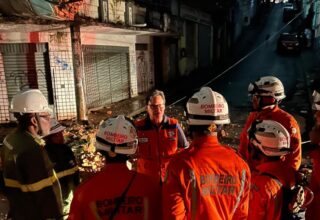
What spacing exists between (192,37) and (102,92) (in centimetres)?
1360

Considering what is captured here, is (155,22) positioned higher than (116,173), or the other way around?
(155,22)

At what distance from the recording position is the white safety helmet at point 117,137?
2518mm

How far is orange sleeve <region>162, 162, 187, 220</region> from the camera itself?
2424 millimetres

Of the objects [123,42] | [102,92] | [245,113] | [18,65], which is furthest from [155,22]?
[18,65]

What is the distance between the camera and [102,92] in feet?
46.9

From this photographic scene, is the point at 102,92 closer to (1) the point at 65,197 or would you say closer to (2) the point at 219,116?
(1) the point at 65,197

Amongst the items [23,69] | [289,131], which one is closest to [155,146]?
[289,131]

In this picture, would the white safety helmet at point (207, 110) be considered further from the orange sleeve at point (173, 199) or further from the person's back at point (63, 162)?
the person's back at point (63, 162)

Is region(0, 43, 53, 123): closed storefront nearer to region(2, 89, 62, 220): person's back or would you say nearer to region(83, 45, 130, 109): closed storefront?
region(83, 45, 130, 109): closed storefront

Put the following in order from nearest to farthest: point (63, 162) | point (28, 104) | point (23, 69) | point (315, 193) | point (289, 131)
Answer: point (28, 104) < point (63, 162) < point (315, 193) < point (289, 131) < point (23, 69)

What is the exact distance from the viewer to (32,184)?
311 centimetres

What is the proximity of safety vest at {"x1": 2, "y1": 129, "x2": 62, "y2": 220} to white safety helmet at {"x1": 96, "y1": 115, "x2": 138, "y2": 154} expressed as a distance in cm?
83

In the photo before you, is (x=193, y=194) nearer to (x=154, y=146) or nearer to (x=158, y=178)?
(x=158, y=178)

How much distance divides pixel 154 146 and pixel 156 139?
0.33ft
